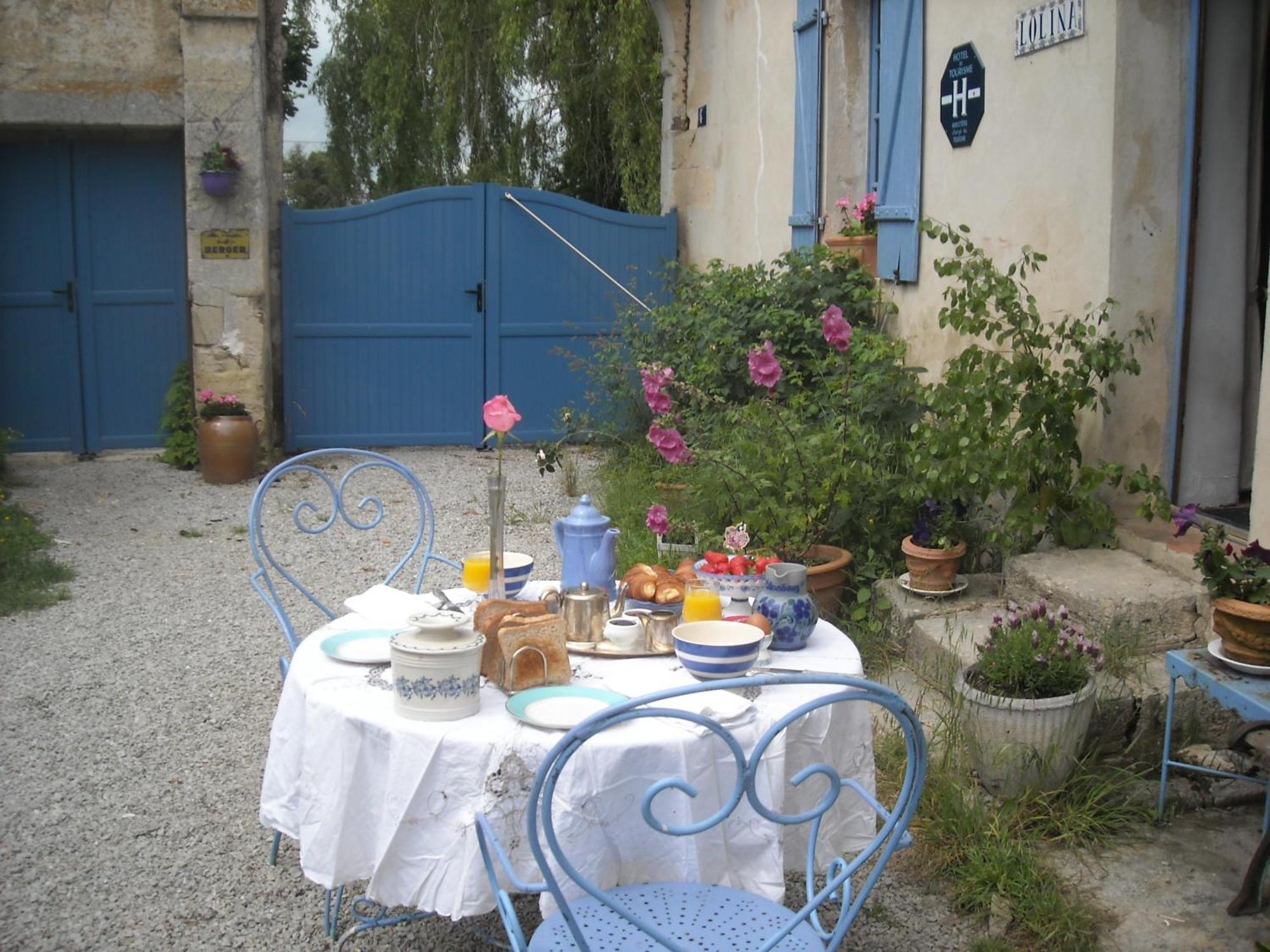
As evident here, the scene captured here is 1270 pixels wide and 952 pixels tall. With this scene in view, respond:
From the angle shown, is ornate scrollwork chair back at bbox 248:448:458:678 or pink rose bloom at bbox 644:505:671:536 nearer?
pink rose bloom at bbox 644:505:671:536

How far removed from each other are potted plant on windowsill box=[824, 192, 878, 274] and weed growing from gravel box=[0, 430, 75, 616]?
13.6ft

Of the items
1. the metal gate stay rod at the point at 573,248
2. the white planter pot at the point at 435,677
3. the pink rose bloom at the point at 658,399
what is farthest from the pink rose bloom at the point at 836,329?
the metal gate stay rod at the point at 573,248

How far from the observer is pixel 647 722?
231 cm

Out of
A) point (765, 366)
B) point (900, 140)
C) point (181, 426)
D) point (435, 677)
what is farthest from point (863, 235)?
point (435, 677)

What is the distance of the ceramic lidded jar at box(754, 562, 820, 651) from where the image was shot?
278 centimetres

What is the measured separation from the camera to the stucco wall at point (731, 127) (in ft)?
25.7

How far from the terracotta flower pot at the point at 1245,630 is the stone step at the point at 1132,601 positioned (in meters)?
0.68

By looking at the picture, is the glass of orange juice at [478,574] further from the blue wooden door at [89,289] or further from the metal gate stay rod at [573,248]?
the blue wooden door at [89,289]

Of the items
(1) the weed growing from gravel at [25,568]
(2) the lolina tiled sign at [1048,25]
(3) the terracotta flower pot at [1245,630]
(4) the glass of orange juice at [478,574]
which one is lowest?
(1) the weed growing from gravel at [25,568]

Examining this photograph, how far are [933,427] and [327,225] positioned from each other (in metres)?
5.63

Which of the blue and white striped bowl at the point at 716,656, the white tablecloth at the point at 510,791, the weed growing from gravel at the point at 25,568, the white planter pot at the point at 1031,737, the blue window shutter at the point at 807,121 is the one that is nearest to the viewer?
the white tablecloth at the point at 510,791

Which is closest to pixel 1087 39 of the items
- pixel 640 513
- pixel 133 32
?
pixel 640 513

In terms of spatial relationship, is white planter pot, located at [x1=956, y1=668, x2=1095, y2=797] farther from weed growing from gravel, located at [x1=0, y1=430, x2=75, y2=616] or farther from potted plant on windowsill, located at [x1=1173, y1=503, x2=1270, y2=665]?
weed growing from gravel, located at [x1=0, y1=430, x2=75, y2=616]

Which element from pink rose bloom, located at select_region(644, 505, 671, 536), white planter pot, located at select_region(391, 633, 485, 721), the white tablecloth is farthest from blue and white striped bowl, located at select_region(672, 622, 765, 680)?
pink rose bloom, located at select_region(644, 505, 671, 536)
